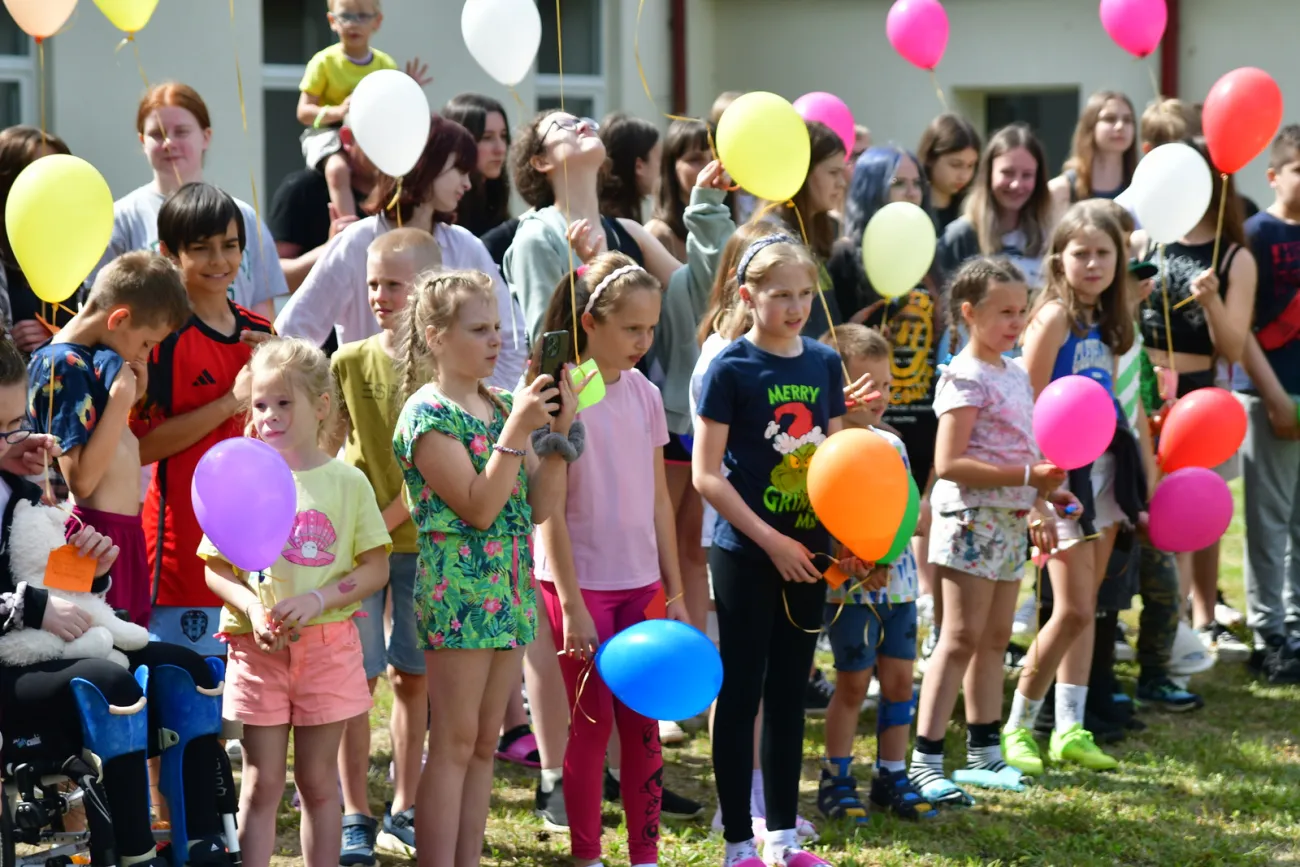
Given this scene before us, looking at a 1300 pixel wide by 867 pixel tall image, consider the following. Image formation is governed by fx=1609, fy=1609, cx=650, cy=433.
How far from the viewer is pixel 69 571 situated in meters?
3.46

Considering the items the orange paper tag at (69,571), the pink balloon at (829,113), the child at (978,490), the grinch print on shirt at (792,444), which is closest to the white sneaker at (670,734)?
the child at (978,490)

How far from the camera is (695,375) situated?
441cm

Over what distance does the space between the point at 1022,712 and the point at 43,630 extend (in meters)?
3.08

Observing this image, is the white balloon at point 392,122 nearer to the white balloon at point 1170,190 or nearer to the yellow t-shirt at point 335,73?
the yellow t-shirt at point 335,73

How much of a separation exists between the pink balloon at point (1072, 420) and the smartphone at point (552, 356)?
161 cm

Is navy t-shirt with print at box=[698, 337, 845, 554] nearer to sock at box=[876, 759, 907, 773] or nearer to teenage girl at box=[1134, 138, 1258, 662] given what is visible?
sock at box=[876, 759, 907, 773]

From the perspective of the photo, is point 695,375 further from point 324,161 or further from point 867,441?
point 324,161

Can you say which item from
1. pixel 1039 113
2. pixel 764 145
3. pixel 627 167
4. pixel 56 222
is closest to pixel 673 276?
pixel 627 167

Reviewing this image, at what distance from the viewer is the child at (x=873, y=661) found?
4.57 meters

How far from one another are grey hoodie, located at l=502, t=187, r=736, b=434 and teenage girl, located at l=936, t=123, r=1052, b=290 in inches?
50.7

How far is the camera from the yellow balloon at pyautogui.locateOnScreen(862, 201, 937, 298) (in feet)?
16.2

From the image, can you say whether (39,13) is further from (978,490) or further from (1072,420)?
(1072,420)

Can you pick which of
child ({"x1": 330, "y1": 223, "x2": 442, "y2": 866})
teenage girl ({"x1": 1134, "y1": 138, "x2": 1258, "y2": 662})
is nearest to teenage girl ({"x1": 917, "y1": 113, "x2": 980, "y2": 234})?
teenage girl ({"x1": 1134, "y1": 138, "x2": 1258, "y2": 662})

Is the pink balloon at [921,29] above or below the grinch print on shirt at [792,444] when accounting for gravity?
above
